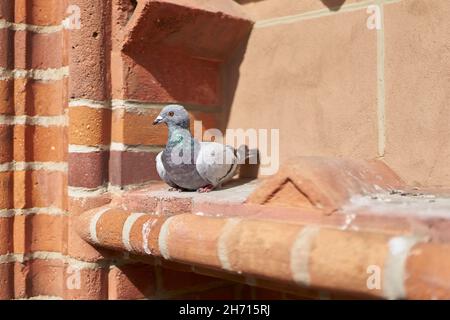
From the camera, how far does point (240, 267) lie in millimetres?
628

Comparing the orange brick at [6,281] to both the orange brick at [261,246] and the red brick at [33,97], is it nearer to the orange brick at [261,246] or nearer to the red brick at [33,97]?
the red brick at [33,97]

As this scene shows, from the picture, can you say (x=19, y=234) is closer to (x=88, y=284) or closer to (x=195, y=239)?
(x=88, y=284)

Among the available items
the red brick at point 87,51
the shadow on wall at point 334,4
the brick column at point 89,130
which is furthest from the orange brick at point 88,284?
the shadow on wall at point 334,4

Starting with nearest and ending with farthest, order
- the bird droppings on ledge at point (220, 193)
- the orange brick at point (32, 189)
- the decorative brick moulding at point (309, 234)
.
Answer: the decorative brick moulding at point (309, 234)
the bird droppings on ledge at point (220, 193)
the orange brick at point (32, 189)

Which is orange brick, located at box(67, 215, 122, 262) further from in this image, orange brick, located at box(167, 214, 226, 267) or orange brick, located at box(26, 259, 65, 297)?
orange brick, located at box(167, 214, 226, 267)

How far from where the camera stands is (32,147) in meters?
1.01

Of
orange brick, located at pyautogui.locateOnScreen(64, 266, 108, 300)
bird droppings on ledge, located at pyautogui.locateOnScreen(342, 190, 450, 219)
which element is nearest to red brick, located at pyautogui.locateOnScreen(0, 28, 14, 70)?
orange brick, located at pyautogui.locateOnScreen(64, 266, 108, 300)

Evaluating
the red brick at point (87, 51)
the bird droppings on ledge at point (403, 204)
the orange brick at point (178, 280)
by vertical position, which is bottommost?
the orange brick at point (178, 280)

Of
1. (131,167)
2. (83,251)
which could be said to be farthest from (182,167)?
(83,251)

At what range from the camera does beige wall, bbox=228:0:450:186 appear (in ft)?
2.70

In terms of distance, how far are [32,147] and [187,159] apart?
1.28 feet

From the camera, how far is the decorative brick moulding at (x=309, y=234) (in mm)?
501

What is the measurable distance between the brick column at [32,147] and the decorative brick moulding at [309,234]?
21cm

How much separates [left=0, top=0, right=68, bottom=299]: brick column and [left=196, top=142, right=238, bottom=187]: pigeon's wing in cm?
34
